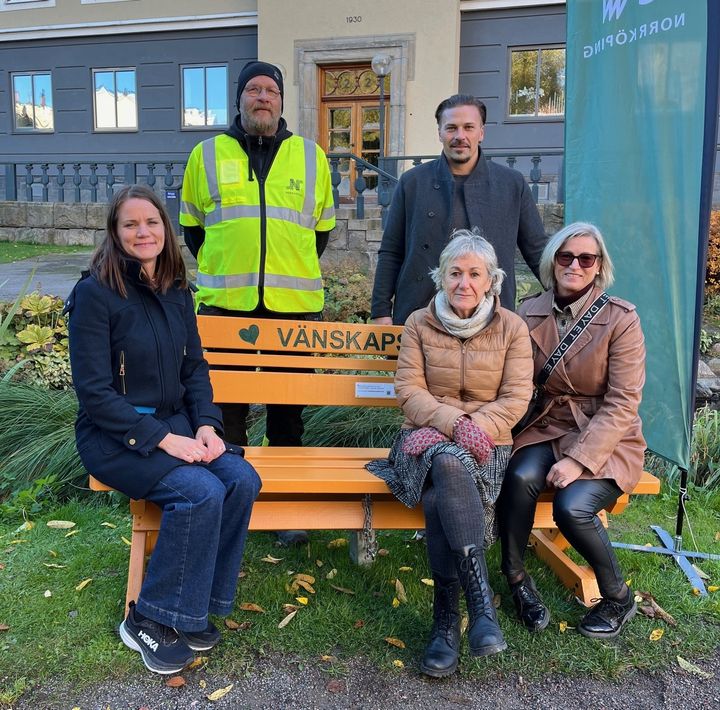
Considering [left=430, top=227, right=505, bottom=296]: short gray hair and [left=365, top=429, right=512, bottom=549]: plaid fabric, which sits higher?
[left=430, top=227, right=505, bottom=296]: short gray hair

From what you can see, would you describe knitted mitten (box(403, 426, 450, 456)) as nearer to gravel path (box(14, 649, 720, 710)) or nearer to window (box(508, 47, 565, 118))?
gravel path (box(14, 649, 720, 710))

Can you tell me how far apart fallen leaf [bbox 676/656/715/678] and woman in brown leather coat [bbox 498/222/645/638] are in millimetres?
245

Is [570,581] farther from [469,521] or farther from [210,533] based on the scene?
[210,533]

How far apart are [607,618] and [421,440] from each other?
1.05 meters

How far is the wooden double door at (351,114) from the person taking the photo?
14812 millimetres

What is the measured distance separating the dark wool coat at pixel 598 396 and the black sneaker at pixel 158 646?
158 centimetres

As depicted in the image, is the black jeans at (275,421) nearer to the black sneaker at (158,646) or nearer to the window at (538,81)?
the black sneaker at (158,646)

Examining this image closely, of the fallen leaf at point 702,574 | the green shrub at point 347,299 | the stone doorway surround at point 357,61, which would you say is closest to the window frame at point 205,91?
the stone doorway surround at point 357,61

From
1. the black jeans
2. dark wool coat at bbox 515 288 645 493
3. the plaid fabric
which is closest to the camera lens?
the plaid fabric

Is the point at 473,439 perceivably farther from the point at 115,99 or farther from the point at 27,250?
the point at 115,99

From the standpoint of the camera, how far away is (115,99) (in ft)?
53.5

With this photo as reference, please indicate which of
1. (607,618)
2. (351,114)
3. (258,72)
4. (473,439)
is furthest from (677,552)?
(351,114)

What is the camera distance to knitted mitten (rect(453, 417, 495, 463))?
2.75 meters

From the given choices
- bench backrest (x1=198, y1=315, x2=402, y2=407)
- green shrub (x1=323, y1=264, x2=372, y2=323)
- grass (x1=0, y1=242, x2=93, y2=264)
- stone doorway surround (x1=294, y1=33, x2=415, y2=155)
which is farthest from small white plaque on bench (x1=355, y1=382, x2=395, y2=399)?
stone doorway surround (x1=294, y1=33, x2=415, y2=155)
